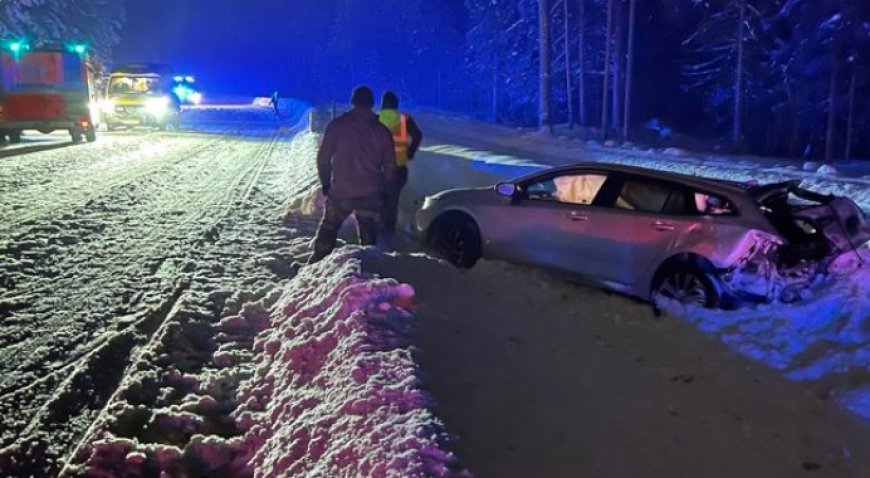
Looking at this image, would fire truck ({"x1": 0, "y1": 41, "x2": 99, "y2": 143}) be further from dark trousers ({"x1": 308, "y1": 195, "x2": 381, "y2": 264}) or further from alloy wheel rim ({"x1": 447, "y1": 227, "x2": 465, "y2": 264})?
alloy wheel rim ({"x1": 447, "y1": 227, "x2": 465, "y2": 264})

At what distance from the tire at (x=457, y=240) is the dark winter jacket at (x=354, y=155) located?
4.03 feet

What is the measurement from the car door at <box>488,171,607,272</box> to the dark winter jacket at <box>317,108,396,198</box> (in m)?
1.38

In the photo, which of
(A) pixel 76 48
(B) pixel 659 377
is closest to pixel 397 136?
(B) pixel 659 377

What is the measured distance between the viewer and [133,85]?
31.5 m

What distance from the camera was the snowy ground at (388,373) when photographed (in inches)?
154

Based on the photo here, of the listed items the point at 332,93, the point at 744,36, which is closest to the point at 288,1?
the point at 332,93

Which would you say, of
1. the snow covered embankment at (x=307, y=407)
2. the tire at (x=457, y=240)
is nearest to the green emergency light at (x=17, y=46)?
the tire at (x=457, y=240)

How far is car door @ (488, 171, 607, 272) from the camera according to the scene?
24.4ft

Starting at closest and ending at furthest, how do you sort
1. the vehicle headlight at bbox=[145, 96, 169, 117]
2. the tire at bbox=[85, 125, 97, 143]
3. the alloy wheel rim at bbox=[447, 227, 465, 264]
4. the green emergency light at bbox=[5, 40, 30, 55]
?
the alloy wheel rim at bbox=[447, 227, 465, 264], the green emergency light at bbox=[5, 40, 30, 55], the tire at bbox=[85, 125, 97, 143], the vehicle headlight at bbox=[145, 96, 169, 117]

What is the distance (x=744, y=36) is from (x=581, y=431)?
34.5 metres

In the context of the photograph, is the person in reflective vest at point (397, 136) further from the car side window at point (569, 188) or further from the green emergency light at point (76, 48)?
the green emergency light at point (76, 48)

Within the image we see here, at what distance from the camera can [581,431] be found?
411cm

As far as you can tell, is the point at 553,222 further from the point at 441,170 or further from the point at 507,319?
the point at 441,170

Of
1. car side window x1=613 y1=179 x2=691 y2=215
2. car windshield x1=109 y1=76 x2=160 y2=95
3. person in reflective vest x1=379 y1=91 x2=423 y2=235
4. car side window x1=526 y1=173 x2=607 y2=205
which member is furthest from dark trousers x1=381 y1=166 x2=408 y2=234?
car windshield x1=109 y1=76 x2=160 y2=95
